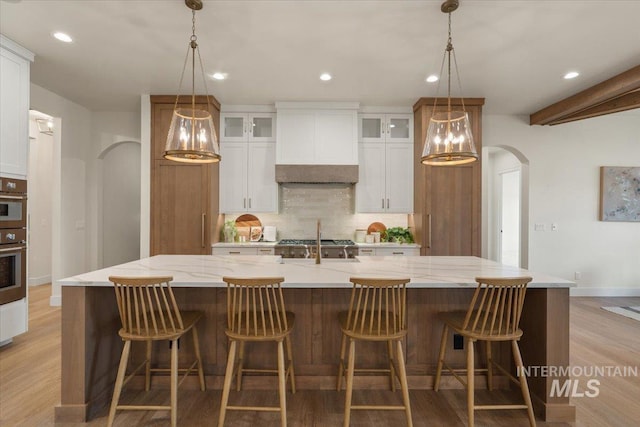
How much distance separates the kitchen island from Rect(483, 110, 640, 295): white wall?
333 centimetres

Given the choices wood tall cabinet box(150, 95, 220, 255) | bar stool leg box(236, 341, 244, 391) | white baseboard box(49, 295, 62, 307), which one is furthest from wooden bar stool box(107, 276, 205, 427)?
white baseboard box(49, 295, 62, 307)

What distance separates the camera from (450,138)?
2.40 metres

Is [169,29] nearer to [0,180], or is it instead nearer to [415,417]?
[0,180]

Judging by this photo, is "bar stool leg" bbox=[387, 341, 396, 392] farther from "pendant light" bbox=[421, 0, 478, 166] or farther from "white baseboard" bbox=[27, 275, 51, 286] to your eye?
"white baseboard" bbox=[27, 275, 51, 286]

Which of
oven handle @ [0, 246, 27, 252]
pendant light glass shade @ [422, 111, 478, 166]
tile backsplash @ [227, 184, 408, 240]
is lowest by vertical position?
oven handle @ [0, 246, 27, 252]

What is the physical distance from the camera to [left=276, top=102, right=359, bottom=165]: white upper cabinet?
458cm

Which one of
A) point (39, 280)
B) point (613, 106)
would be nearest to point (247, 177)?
point (39, 280)

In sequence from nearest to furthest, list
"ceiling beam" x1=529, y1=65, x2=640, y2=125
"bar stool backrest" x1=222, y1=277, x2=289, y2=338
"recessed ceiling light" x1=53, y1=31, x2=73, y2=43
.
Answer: "bar stool backrest" x1=222, y1=277, x2=289, y2=338 → "recessed ceiling light" x1=53, y1=31, x2=73, y2=43 → "ceiling beam" x1=529, y1=65, x2=640, y2=125

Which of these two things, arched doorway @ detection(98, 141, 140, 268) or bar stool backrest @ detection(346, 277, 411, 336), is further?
arched doorway @ detection(98, 141, 140, 268)

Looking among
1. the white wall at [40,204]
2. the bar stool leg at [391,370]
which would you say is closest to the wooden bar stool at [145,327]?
the bar stool leg at [391,370]

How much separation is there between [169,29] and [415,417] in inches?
134

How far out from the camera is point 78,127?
4.71 meters

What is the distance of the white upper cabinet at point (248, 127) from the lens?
468cm

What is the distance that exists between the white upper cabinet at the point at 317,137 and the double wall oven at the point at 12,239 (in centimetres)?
273
